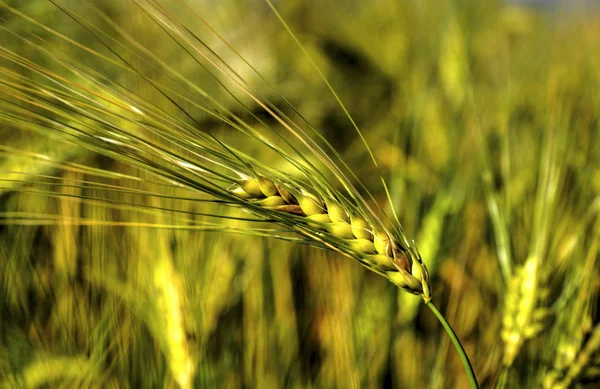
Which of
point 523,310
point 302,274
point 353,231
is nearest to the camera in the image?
point 353,231

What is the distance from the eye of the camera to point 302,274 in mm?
721

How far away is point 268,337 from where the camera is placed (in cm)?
56

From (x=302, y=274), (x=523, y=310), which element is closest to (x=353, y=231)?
(x=523, y=310)

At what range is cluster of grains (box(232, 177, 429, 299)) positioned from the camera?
31 centimetres

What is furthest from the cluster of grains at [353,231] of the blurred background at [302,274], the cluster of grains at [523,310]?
Answer: the cluster of grains at [523,310]

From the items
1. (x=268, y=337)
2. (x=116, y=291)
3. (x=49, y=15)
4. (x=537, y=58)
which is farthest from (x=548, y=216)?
(x=49, y=15)

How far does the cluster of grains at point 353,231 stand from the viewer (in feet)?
1.03

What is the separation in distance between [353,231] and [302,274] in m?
0.41

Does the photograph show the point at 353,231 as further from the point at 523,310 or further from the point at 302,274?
the point at 302,274

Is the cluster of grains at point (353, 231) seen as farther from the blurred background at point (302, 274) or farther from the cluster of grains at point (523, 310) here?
the cluster of grains at point (523, 310)

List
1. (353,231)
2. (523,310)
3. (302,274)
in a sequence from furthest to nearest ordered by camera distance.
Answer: (302,274) < (523,310) < (353,231)

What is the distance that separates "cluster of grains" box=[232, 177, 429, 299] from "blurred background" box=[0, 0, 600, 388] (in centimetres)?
5

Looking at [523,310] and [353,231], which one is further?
[523,310]

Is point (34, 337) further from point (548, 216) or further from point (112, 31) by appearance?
point (112, 31)
